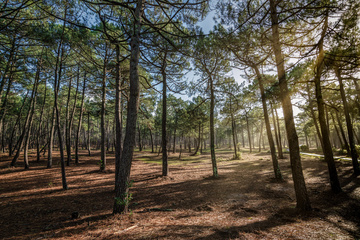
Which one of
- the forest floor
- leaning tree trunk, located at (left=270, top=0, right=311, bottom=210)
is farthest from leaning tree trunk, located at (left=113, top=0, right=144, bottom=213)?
leaning tree trunk, located at (left=270, top=0, right=311, bottom=210)

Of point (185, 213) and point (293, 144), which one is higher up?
point (293, 144)

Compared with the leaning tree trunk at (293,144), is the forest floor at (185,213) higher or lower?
lower

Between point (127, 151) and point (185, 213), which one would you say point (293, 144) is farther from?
point (127, 151)

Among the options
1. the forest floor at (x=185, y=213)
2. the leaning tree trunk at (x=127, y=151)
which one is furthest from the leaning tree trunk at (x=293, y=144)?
the leaning tree trunk at (x=127, y=151)

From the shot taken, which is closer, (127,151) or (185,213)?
(127,151)

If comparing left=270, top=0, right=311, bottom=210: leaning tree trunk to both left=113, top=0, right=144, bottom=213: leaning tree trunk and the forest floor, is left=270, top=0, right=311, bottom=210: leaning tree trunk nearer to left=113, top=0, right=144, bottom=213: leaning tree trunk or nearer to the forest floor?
the forest floor

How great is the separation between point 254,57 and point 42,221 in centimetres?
1203

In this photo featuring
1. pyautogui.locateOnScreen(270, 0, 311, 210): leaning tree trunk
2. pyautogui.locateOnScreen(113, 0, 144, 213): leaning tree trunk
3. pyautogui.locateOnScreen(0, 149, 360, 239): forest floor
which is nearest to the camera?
pyautogui.locateOnScreen(0, 149, 360, 239): forest floor

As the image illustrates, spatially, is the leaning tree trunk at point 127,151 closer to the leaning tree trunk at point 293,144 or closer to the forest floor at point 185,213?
the forest floor at point 185,213

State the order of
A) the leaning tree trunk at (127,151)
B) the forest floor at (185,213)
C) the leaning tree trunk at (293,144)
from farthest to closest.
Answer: the leaning tree trunk at (293,144) < the leaning tree trunk at (127,151) < the forest floor at (185,213)

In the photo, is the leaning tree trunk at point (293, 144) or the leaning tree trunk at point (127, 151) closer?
the leaning tree trunk at point (127, 151)

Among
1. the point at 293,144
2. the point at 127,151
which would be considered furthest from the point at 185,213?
the point at 293,144

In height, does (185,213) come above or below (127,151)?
below

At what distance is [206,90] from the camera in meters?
10.9
